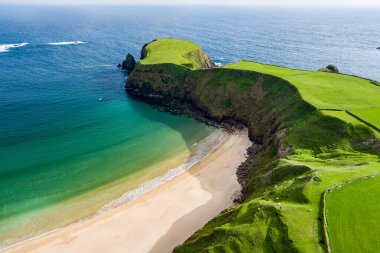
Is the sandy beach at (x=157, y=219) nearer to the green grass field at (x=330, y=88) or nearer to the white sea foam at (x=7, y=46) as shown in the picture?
the green grass field at (x=330, y=88)

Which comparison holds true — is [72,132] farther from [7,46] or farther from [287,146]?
[7,46]

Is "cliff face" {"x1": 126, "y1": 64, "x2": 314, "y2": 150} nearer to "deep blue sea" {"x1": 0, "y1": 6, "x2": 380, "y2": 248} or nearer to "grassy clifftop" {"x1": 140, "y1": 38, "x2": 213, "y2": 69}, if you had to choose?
"grassy clifftop" {"x1": 140, "y1": 38, "x2": 213, "y2": 69}

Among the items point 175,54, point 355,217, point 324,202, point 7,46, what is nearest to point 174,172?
point 324,202

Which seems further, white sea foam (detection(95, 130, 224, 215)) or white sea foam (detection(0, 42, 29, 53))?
white sea foam (detection(0, 42, 29, 53))

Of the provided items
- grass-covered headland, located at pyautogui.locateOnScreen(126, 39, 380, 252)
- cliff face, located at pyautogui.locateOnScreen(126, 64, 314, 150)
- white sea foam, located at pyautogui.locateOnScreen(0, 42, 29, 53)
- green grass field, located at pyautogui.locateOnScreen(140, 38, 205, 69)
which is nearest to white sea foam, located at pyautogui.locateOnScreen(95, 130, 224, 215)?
grass-covered headland, located at pyautogui.locateOnScreen(126, 39, 380, 252)

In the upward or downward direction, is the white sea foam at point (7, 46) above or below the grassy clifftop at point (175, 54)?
below

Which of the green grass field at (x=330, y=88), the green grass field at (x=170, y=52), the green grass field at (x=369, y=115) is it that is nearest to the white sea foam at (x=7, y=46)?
A: the green grass field at (x=170, y=52)
